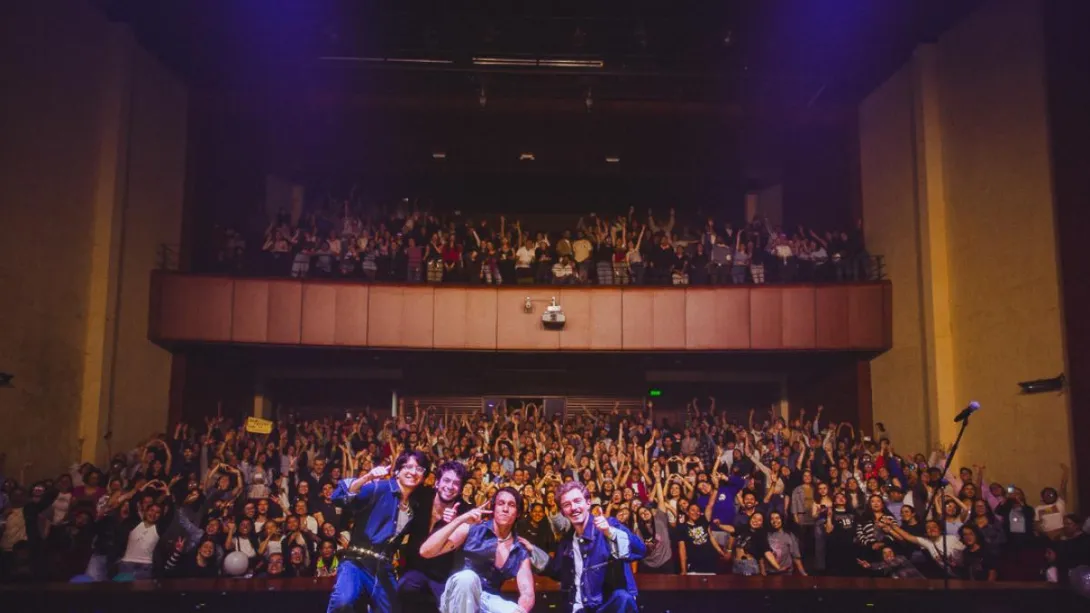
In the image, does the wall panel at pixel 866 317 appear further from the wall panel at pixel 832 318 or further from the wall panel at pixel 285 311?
the wall panel at pixel 285 311

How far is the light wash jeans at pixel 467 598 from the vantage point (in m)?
5.71

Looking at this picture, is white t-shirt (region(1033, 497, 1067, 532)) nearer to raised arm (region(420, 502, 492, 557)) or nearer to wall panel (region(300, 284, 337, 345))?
raised arm (region(420, 502, 492, 557))

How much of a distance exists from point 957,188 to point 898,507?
20.1 feet

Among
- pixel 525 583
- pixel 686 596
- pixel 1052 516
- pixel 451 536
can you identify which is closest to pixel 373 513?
pixel 451 536

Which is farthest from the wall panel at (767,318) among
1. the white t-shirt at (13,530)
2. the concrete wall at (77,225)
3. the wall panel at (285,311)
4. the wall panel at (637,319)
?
the white t-shirt at (13,530)

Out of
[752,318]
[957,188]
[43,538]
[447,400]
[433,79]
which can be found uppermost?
[433,79]

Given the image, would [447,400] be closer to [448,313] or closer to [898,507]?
[448,313]

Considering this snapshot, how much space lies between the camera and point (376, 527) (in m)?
5.92

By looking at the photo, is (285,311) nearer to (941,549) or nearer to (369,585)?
(369,585)

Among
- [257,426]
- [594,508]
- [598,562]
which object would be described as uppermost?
[257,426]

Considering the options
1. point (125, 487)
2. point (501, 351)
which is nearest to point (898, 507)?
point (501, 351)

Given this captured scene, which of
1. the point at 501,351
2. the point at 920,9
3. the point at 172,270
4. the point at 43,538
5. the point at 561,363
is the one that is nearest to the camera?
the point at 43,538

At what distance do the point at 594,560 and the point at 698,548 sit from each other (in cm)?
405

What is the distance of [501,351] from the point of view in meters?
16.3
